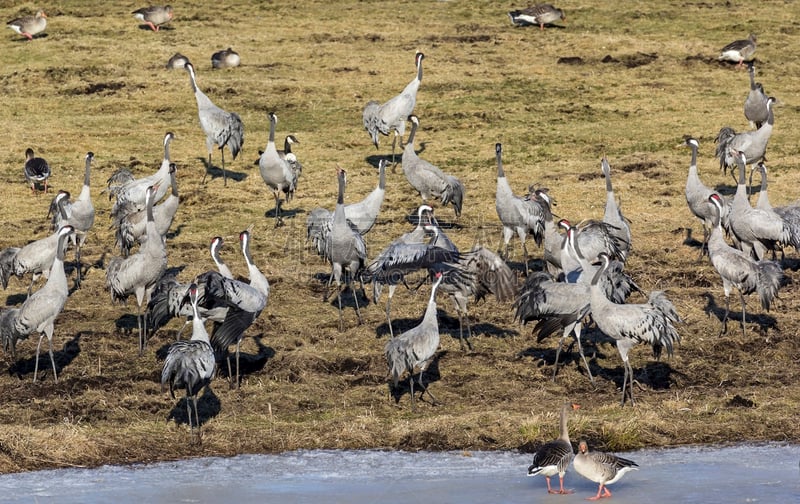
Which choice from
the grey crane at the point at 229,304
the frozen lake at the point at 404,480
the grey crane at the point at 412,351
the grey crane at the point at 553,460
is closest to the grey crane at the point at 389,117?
the grey crane at the point at 229,304

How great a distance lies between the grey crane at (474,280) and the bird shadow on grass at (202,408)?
2.61m

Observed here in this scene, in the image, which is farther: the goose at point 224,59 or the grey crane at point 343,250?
the goose at point 224,59

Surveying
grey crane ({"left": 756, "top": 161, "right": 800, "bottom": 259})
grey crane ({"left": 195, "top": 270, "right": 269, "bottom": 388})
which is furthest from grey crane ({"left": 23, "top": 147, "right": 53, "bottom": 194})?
grey crane ({"left": 756, "top": 161, "right": 800, "bottom": 259})

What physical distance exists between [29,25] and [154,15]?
273 cm

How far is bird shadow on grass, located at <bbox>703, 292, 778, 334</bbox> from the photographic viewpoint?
13109 millimetres

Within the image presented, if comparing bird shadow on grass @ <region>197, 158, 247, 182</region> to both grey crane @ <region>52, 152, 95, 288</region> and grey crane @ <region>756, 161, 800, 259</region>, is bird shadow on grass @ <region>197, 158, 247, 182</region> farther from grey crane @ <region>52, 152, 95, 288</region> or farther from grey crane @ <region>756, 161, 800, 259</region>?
grey crane @ <region>756, 161, 800, 259</region>

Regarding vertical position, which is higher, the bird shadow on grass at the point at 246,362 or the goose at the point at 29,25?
the goose at the point at 29,25

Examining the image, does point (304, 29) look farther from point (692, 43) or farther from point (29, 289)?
point (29, 289)

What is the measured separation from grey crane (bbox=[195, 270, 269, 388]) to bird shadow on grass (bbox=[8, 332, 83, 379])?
61.2 inches

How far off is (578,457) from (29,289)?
7330 millimetres

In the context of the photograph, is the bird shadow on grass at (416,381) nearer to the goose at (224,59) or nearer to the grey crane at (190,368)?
the grey crane at (190,368)

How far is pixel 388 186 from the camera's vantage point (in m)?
18.9

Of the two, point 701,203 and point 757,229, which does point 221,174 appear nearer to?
point 701,203

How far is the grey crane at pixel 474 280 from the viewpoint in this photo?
490 inches
